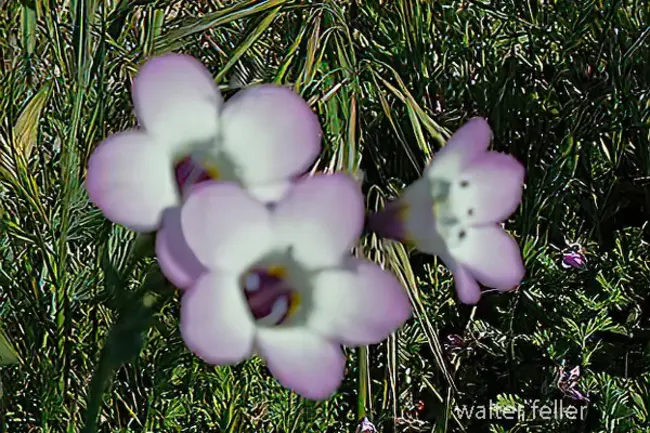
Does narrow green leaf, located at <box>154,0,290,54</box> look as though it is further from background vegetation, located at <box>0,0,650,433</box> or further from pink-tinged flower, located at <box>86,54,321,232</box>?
pink-tinged flower, located at <box>86,54,321,232</box>

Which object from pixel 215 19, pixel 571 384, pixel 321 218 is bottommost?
pixel 571 384

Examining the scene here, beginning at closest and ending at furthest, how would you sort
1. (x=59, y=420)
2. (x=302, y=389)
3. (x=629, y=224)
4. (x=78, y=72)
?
(x=302, y=389)
(x=78, y=72)
(x=59, y=420)
(x=629, y=224)

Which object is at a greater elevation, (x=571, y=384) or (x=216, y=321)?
(x=216, y=321)

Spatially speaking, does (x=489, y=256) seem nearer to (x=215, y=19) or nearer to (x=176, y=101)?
(x=176, y=101)

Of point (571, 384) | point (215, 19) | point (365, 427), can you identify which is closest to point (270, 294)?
point (215, 19)

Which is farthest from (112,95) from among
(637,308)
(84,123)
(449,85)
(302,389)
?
(302,389)

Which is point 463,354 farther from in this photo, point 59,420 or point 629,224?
point 59,420

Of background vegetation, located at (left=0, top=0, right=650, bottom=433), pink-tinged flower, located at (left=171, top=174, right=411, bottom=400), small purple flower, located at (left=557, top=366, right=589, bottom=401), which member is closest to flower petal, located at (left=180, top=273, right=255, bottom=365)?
pink-tinged flower, located at (left=171, top=174, right=411, bottom=400)
